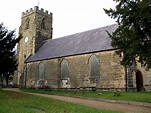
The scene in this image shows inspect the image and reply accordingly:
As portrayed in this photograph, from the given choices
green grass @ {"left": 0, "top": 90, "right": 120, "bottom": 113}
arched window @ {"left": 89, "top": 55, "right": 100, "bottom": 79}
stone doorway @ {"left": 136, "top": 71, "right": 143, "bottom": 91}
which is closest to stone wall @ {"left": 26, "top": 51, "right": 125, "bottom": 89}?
arched window @ {"left": 89, "top": 55, "right": 100, "bottom": 79}

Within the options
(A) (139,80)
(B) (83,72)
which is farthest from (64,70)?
(A) (139,80)

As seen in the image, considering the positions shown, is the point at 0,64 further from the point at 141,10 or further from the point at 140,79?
the point at 140,79

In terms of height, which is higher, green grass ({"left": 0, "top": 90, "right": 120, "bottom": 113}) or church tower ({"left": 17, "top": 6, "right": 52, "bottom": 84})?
church tower ({"left": 17, "top": 6, "right": 52, "bottom": 84})

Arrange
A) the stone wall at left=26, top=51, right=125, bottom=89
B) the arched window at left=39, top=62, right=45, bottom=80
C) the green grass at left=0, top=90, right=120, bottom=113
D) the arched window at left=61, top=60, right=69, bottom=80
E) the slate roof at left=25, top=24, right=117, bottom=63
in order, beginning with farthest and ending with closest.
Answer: the arched window at left=39, top=62, right=45, bottom=80, the arched window at left=61, top=60, right=69, bottom=80, the slate roof at left=25, top=24, right=117, bottom=63, the stone wall at left=26, top=51, right=125, bottom=89, the green grass at left=0, top=90, right=120, bottom=113

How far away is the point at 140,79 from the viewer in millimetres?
24859

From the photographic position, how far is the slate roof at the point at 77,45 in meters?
28.2

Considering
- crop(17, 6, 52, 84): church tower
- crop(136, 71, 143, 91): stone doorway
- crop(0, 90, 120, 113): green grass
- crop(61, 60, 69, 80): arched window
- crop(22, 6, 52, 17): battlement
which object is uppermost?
crop(22, 6, 52, 17): battlement

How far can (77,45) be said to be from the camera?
31.5 meters

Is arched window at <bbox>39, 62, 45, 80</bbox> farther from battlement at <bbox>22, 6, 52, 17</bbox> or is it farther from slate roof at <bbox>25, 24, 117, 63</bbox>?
battlement at <bbox>22, 6, 52, 17</bbox>

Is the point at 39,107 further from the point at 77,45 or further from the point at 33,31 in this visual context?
the point at 33,31

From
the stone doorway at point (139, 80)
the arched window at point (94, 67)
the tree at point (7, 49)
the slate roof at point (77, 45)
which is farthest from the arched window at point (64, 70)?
the tree at point (7, 49)

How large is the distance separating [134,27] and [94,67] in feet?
48.3

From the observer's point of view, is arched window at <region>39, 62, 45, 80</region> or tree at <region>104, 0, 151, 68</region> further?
arched window at <region>39, 62, 45, 80</region>

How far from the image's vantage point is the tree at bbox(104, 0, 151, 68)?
40.6ft
